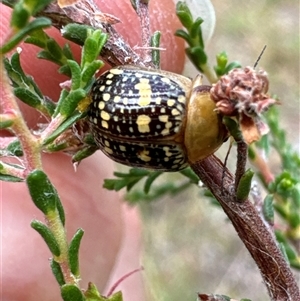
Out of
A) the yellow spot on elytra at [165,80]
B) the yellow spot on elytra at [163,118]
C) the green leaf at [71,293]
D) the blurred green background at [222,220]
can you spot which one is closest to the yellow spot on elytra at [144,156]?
the yellow spot on elytra at [163,118]

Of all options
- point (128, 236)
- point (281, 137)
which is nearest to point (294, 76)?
point (128, 236)

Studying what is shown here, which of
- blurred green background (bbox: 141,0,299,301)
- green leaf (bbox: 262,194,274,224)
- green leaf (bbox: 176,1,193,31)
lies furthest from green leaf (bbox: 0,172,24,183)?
blurred green background (bbox: 141,0,299,301)

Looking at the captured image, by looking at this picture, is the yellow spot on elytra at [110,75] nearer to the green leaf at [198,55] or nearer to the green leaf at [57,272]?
the green leaf at [57,272]

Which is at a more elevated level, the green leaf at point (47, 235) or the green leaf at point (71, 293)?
the green leaf at point (47, 235)

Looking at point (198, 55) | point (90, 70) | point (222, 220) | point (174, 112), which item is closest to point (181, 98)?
point (174, 112)

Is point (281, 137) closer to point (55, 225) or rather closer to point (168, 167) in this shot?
point (168, 167)

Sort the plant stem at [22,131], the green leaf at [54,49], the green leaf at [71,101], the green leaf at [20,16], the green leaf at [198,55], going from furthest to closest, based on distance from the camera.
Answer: the green leaf at [198,55]
the green leaf at [54,49]
the green leaf at [71,101]
the plant stem at [22,131]
the green leaf at [20,16]

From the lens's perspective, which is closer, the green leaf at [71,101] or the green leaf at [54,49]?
the green leaf at [71,101]

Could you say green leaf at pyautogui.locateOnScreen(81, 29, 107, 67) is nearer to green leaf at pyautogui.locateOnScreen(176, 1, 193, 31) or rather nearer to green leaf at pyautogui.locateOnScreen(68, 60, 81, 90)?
green leaf at pyautogui.locateOnScreen(68, 60, 81, 90)
